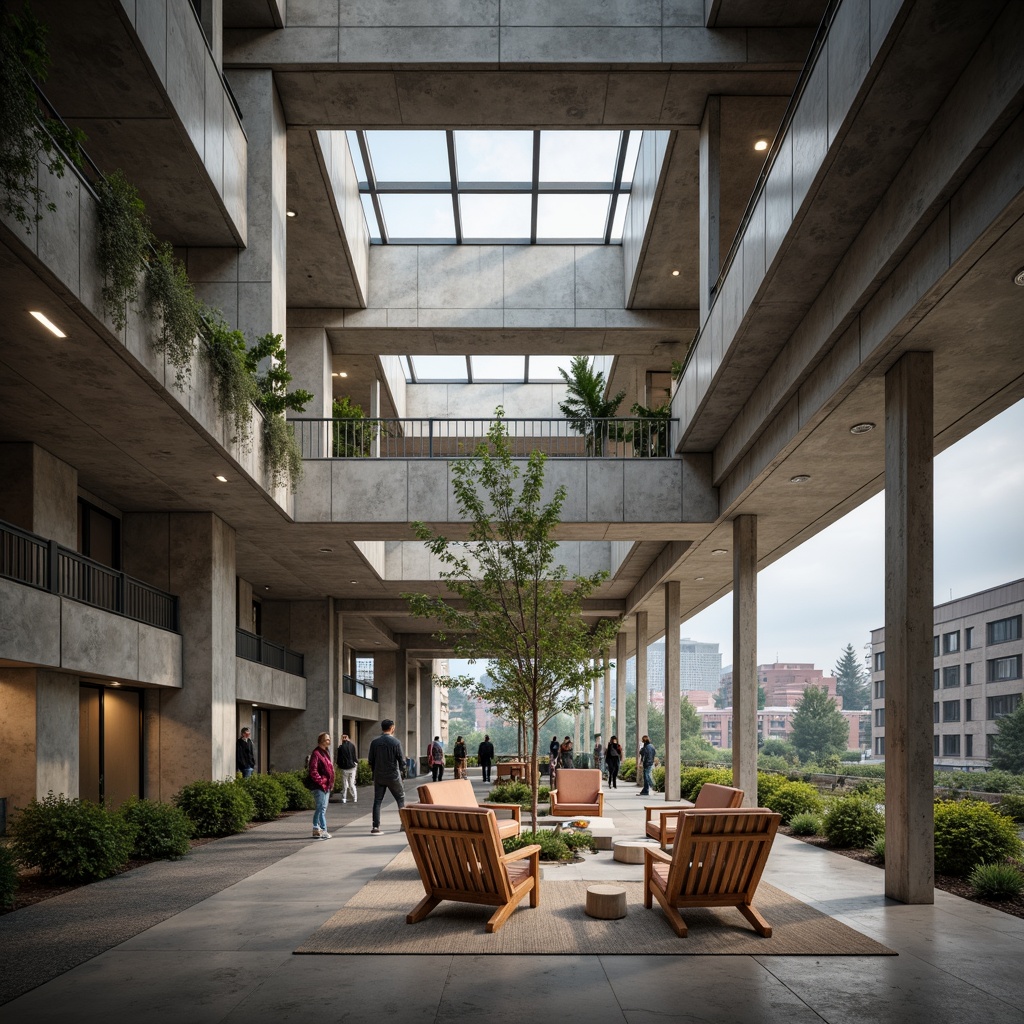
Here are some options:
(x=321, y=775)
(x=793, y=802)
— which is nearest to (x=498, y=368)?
(x=793, y=802)

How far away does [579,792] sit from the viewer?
53.3 ft

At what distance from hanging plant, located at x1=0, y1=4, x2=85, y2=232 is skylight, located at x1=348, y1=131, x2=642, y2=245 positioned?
43.3ft

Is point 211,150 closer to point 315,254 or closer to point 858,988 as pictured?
point 315,254

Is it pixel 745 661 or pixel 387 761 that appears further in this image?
pixel 745 661

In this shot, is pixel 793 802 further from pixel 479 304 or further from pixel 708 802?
pixel 479 304

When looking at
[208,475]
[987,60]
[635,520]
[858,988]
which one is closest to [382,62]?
[208,475]

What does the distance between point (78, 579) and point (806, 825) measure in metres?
11.5

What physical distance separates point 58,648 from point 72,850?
2.63 meters

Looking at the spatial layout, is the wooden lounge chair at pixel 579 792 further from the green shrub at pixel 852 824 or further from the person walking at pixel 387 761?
the green shrub at pixel 852 824

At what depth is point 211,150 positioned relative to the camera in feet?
45.1

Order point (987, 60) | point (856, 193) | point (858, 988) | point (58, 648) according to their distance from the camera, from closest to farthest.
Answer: point (858, 988), point (987, 60), point (856, 193), point (58, 648)

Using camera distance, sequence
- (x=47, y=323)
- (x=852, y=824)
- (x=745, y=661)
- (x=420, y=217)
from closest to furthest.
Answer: (x=47, y=323)
(x=852, y=824)
(x=745, y=661)
(x=420, y=217)

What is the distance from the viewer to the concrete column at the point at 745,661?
676 inches

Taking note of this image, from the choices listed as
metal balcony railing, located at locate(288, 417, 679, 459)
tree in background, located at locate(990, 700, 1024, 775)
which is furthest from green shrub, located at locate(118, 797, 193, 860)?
tree in background, located at locate(990, 700, 1024, 775)
